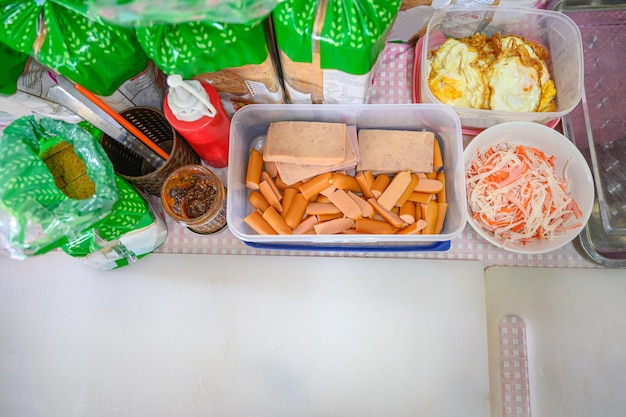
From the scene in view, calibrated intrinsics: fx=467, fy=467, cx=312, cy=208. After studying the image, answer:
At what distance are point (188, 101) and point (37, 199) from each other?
236 mm

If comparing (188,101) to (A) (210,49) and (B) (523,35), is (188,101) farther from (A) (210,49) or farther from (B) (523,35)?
(B) (523,35)

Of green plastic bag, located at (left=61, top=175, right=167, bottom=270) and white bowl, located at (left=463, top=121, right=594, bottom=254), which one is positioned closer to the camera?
green plastic bag, located at (left=61, top=175, right=167, bottom=270)

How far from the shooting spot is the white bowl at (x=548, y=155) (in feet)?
2.60

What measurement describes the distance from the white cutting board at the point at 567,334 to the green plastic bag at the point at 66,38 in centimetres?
70

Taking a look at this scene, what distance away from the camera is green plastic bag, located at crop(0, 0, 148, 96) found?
570 mm

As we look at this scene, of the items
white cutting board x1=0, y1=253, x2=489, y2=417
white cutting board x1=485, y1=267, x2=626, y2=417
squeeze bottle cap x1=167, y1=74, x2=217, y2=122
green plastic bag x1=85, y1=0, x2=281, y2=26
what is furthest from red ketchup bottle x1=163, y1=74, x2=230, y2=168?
white cutting board x1=485, y1=267, x2=626, y2=417

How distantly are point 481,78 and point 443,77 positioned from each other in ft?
0.23

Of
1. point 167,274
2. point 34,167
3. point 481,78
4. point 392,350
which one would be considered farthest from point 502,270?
point 34,167

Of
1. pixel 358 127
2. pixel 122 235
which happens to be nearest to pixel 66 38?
pixel 122 235

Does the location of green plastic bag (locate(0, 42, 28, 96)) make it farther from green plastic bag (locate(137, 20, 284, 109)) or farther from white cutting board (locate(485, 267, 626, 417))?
white cutting board (locate(485, 267, 626, 417))

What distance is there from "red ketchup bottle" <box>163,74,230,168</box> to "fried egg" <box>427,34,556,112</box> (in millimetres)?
389

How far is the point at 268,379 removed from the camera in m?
0.81

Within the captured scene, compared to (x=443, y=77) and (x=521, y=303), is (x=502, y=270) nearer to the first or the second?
(x=521, y=303)

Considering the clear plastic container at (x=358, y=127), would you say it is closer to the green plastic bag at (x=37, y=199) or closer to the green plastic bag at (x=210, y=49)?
the green plastic bag at (x=210, y=49)
